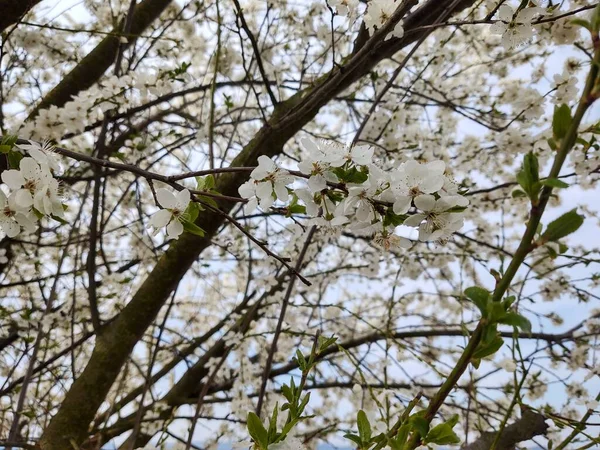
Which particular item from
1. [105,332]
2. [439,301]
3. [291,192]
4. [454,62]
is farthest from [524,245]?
[439,301]

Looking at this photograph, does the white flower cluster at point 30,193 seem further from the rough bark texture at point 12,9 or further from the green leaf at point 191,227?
the rough bark texture at point 12,9

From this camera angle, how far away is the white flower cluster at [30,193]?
703 millimetres

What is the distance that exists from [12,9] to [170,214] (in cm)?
114

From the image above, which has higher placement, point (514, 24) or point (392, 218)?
point (514, 24)

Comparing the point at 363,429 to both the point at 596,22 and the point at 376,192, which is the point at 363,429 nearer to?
the point at 376,192

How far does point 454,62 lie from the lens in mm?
3041

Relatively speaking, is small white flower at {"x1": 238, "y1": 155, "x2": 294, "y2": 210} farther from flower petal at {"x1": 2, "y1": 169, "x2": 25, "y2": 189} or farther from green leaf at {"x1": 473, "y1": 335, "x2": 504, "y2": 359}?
green leaf at {"x1": 473, "y1": 335, "x2": 504, "y2": 359}

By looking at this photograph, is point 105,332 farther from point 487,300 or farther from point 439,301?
point 439,301

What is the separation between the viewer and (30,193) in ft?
2.38

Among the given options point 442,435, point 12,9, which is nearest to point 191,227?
point 442,435

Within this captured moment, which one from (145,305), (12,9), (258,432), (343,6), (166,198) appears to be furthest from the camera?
(145,305)

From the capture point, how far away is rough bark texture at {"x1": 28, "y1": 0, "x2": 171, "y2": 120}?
240 centimetres

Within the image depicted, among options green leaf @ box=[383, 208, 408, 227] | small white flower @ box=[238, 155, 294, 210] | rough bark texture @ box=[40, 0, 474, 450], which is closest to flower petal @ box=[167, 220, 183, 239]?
small white flower @ box=[238, 155, 294, 210]

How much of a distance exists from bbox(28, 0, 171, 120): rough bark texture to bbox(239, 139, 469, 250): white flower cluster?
2.08 m
